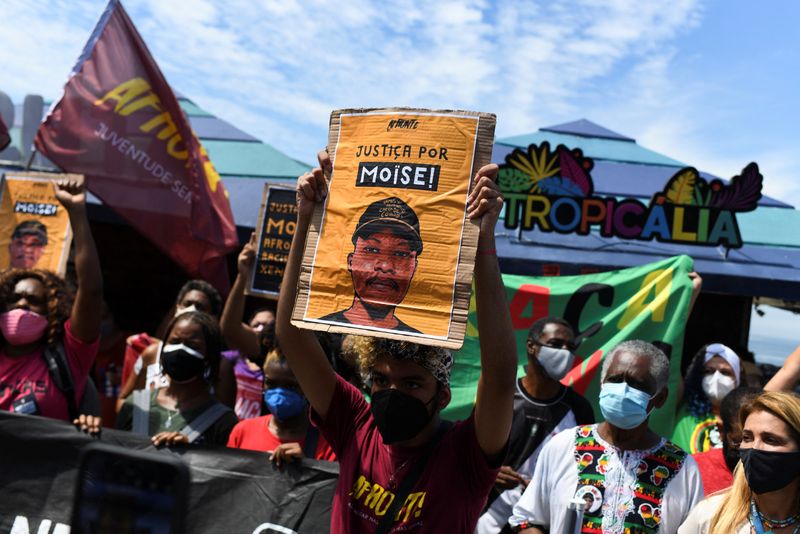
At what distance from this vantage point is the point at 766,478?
229 centimetres

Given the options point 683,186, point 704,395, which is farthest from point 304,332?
point 683,186

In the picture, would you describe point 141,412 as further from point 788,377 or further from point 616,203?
point 616,203

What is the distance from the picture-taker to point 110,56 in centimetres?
611

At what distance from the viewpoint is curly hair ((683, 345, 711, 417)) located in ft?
14.6

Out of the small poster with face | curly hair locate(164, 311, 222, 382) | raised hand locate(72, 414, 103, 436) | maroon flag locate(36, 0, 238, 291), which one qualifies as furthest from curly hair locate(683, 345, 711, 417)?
maroon flag locate(36, 0, 238, 291)

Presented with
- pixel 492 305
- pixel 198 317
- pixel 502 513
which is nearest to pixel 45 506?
pixel 198 317

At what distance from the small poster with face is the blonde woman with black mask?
1196 mm

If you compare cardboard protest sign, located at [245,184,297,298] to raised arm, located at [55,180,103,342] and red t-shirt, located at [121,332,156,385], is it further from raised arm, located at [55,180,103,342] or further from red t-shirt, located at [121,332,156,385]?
raised arm, located at [55,180,103,342]

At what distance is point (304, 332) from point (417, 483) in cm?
59

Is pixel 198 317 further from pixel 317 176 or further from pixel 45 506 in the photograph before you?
pixel 317 176

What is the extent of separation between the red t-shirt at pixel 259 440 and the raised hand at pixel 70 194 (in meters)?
1.32

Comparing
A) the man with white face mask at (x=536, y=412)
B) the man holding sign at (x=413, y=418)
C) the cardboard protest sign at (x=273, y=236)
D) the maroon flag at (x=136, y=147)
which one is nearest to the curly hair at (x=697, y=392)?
the man with white face mask at (x=536, y=412)

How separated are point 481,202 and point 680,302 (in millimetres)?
3599

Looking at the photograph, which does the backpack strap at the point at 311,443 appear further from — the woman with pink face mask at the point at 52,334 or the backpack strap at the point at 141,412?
the woman with pink face mask at the point at 52,334
